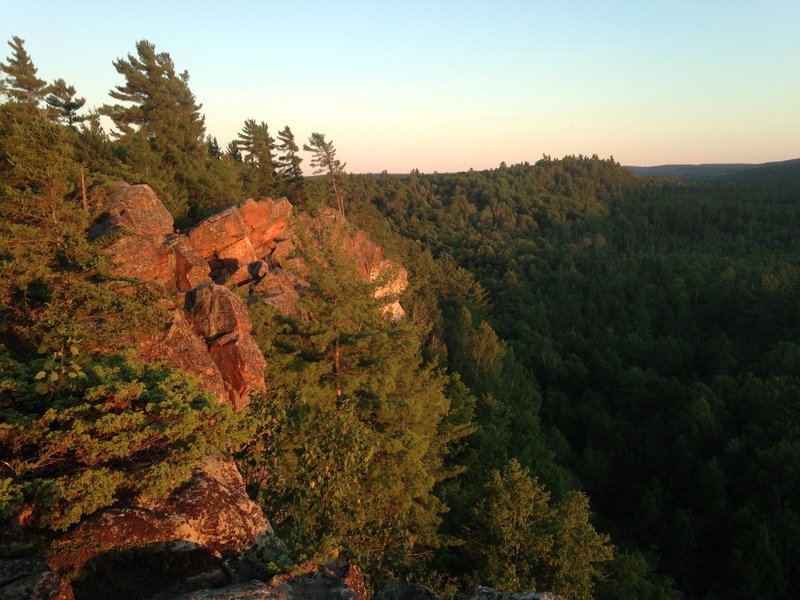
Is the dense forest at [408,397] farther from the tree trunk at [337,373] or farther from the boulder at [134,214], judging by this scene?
the boulder at [134,214]

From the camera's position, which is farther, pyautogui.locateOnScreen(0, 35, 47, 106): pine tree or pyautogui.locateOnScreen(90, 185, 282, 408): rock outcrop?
pyautogui.locateOnScreen(0, 35, 47, 106): pine tree

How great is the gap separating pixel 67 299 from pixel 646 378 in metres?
50.0

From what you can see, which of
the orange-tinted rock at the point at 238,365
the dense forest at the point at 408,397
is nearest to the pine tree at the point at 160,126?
the dense forest at the point at 408,397

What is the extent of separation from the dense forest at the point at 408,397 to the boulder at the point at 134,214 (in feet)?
3.32

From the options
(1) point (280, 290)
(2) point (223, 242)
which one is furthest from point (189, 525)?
(2) point (223, 242)

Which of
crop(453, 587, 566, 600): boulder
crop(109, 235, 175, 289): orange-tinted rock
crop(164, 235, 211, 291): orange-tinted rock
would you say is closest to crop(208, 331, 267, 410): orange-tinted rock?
crop(109, 235, 175, 289): orange-tinted rock

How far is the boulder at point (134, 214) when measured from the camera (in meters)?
19.3

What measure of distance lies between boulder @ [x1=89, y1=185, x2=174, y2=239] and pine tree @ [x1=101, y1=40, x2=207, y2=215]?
5873 millimetres

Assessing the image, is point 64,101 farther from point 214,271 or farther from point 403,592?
point 403,592

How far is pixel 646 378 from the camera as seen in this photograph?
48250mm

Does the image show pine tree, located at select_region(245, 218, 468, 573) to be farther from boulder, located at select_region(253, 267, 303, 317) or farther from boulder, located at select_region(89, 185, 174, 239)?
boulder, located at select_region(89, 185, 174, 239)

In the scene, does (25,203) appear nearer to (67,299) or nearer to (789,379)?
(67,299)

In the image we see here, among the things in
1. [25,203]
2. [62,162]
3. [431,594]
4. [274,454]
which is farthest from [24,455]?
[62,162]

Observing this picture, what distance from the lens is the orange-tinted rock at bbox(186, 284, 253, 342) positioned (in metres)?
15.1
